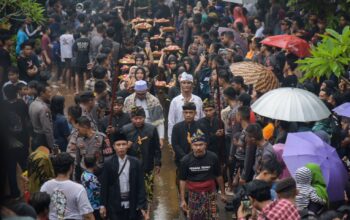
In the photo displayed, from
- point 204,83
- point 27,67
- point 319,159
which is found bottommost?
point 204,83

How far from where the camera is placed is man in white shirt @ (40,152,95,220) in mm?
7812

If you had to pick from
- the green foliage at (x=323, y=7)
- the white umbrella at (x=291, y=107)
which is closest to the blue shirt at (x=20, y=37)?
the green foliage at (x=323, y=7)

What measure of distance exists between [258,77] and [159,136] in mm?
2404

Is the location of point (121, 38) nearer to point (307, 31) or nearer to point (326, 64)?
point (307, 31)

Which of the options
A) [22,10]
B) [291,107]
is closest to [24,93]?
[22,10]

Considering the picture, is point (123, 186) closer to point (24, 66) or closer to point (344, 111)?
point (344, 111)

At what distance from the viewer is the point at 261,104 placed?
11.0 metres

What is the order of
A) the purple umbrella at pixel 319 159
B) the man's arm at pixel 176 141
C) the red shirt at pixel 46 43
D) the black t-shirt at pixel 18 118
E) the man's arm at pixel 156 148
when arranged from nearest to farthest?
the purple umbrella at pixel 319 159, the man's arm at pixel 156 148, the man's arm at pixel 176 141, the black t-shirt at pixel 18 118, the red shirt at pixel 46 43

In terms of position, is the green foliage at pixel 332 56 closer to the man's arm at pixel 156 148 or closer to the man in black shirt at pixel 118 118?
the man's arm at pixel 156 148

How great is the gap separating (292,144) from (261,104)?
5.25ft

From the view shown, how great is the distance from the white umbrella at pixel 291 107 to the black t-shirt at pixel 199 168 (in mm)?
1116

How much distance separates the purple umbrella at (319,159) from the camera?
9.08 meters

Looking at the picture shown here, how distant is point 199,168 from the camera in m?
9.95

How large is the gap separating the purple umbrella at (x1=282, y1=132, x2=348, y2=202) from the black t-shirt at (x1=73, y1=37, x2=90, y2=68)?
11.1m
